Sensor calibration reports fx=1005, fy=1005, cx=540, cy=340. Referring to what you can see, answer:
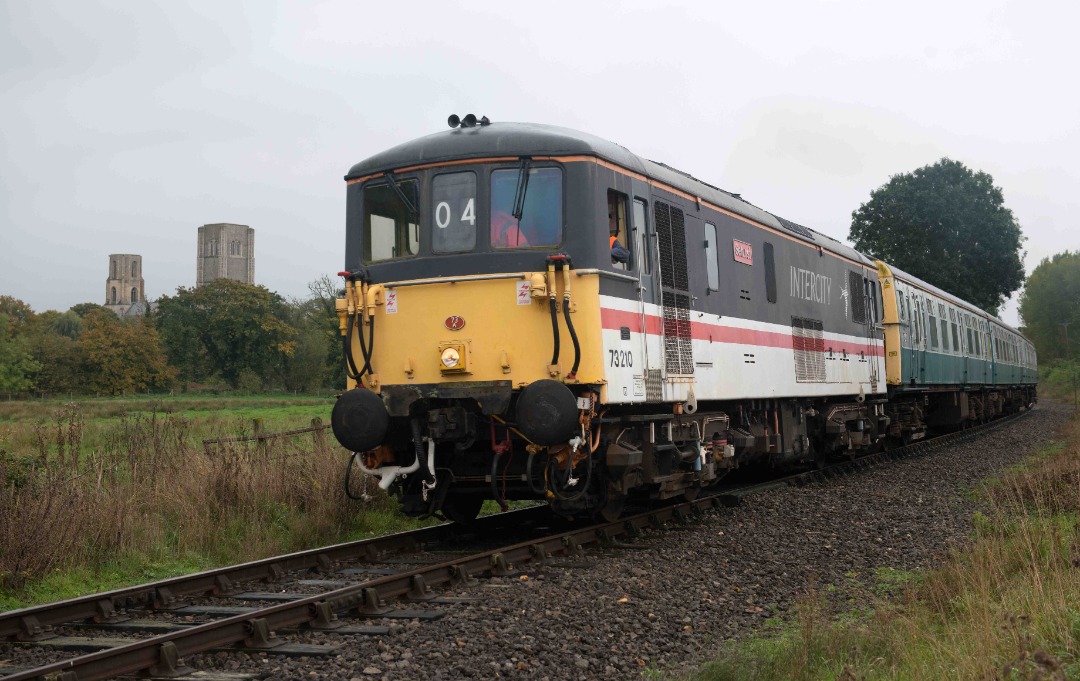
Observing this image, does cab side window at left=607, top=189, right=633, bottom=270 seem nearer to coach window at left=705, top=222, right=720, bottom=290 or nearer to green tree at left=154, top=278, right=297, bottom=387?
coach window at left=705, top=222, right=720, bottom=290

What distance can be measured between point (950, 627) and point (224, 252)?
170 metres

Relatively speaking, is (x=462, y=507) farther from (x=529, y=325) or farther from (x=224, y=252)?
(x=224, y=252)

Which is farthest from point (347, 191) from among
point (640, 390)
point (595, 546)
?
point (595, 546)

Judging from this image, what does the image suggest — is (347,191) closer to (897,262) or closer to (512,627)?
(512,627)

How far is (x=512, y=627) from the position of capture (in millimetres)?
6074

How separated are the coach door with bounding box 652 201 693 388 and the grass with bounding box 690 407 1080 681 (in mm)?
2942

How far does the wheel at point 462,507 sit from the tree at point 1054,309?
66388mm

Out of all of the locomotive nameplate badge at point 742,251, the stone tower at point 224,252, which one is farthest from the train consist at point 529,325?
the stone tower at point 224,252

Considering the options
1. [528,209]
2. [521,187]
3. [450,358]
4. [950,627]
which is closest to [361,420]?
[450,358]

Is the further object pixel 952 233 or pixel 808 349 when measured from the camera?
pixel 952 233

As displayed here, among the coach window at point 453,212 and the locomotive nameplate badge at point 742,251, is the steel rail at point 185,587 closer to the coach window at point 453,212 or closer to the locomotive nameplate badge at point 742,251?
the coach window at point 453,212

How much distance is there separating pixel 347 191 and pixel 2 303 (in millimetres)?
87181

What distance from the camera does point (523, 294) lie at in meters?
8.59

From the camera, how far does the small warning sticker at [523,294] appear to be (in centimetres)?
858
